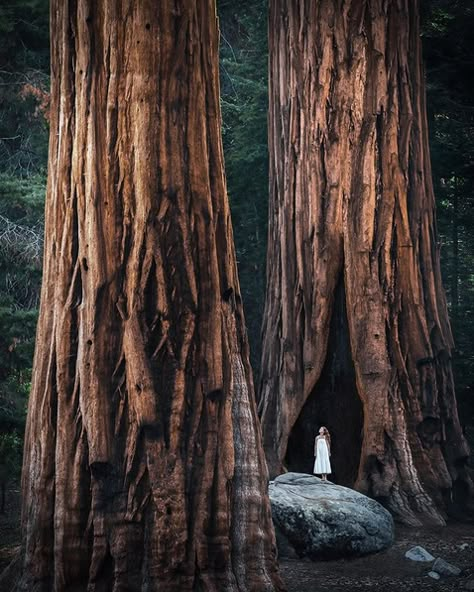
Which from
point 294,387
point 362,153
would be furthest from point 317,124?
point 294,387

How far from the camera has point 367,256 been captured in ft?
41.6

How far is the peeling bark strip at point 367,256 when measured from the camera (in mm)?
12492

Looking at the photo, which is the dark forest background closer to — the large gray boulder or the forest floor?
the forest floor

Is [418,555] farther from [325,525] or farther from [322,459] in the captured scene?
[322,459]

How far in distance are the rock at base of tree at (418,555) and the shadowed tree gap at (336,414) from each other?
2638 millimetres

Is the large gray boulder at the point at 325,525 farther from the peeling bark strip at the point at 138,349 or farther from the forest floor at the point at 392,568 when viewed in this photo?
the peeling bark strip at the point at 138,349

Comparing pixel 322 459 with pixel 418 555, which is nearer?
pixel 418 555

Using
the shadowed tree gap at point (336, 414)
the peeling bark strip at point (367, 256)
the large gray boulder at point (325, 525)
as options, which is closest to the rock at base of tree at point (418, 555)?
the large gray boulder at point (325, 525)

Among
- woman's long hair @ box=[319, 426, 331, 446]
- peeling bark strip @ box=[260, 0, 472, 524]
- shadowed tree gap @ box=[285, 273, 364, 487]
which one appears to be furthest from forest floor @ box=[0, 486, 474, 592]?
shadowed tree gap @ box=[285, 273, 364, 487]

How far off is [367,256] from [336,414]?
231 centimetres

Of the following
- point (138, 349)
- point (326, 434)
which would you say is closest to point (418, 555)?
point (326, 434)

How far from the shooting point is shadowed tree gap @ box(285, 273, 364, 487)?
42.8 ft

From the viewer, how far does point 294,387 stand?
13070 millimetres

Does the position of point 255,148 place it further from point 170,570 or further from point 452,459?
point 170,570
